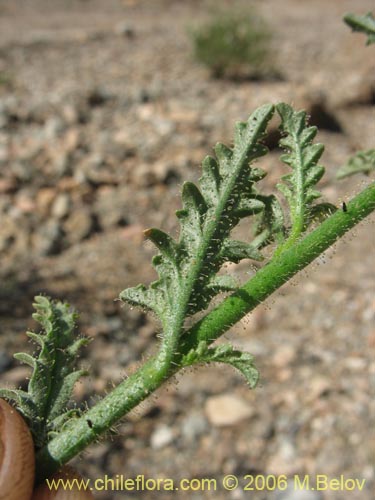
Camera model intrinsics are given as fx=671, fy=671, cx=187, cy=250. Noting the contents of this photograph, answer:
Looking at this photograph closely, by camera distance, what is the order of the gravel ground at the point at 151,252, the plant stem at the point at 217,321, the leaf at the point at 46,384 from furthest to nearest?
the gravel ground at the point at 151,252 < the leaf at the point at 46,384 < the plant stem at the point at 217,321

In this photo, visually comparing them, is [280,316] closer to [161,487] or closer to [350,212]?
[161,487]

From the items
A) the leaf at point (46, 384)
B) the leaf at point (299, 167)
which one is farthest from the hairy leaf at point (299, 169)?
the leaf at point (46, 384)

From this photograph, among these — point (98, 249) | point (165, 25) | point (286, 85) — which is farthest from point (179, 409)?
point (165, 25)

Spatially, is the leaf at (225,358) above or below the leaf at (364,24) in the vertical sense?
below

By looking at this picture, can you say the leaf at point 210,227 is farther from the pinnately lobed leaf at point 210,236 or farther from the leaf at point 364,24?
the leaf at point 364,24

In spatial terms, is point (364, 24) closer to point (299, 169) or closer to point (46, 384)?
point (299, 169)

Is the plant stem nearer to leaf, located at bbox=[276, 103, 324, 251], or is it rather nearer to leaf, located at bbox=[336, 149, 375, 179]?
leaf, located at bbox=[276, 103, 324, 251]

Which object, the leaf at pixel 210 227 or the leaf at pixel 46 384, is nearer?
Result: the leaf at pixel 210 227
